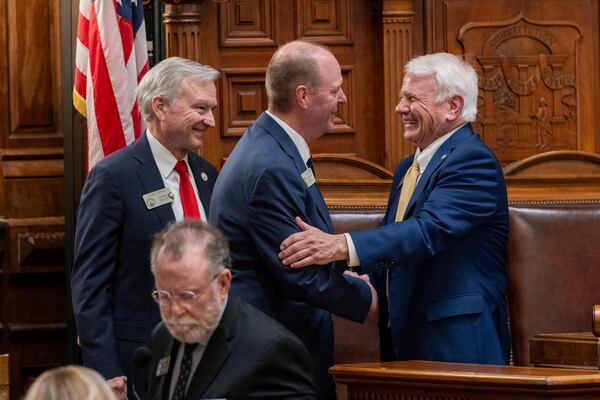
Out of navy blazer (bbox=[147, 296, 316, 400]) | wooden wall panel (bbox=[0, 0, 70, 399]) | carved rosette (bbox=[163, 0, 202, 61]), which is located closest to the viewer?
navy blazer (bbox=[147, 296, 316, 400])

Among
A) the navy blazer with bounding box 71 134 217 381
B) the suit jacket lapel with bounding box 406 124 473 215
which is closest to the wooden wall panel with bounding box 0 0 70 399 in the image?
the navy blazer with bounding box 71 134 217 381

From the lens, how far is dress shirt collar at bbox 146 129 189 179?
160 inches

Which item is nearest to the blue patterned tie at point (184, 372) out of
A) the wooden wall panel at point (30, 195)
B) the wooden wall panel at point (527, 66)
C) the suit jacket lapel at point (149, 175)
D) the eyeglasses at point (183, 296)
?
the eyeglasses at point (183, 296)

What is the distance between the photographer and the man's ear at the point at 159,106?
4.05 metres

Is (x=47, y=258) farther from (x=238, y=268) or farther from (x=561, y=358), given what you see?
(x=561, y=358)

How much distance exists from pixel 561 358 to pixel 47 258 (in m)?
3.11

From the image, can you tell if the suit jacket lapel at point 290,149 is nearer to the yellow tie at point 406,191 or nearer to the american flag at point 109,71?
the yellow tie at point 406,191

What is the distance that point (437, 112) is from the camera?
4.17 meters

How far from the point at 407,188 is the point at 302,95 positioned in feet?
1.85

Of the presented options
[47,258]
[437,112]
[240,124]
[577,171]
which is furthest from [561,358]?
[47,258]

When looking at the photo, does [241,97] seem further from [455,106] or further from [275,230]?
[275,230]

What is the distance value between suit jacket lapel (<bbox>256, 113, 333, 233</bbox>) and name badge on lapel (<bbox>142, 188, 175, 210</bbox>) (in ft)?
1.19

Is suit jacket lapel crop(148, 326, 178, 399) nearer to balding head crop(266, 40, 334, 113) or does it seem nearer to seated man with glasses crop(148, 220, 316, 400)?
seated man with glasses crop(148, 220, 316, 400)

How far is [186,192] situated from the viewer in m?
4.11
